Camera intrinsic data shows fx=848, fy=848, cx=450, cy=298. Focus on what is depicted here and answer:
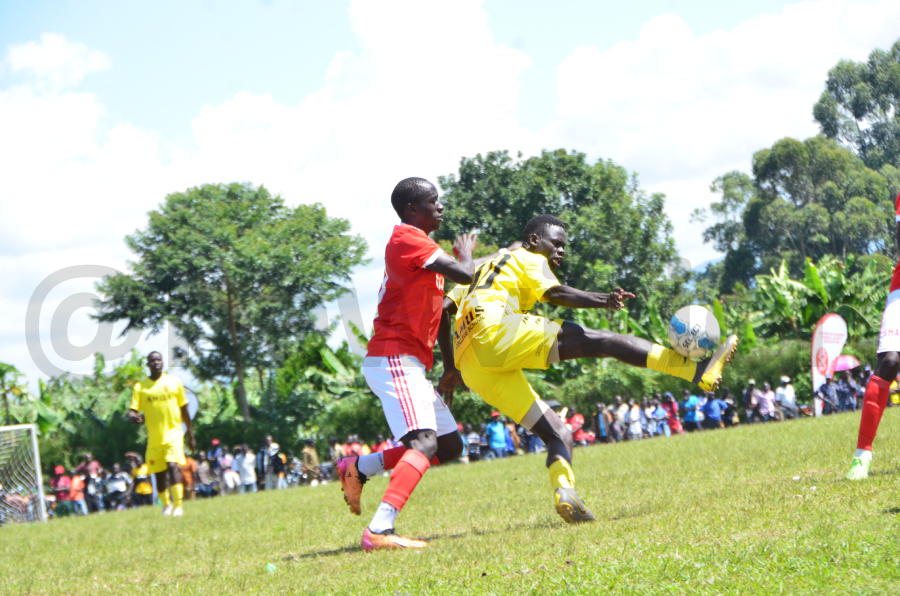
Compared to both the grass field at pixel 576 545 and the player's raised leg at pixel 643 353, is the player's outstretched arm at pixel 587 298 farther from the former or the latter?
the grass field at pixel 576 545

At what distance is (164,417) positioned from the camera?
10.8 metres

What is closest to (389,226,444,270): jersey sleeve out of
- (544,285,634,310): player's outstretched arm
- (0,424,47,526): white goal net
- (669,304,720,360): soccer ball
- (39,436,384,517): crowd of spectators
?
(544,285,634,310): player's outstretched arm

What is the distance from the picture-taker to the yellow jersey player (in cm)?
492

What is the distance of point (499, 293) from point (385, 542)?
1641 millimetres

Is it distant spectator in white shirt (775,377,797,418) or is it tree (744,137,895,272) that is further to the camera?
tree (744,137,895,272)

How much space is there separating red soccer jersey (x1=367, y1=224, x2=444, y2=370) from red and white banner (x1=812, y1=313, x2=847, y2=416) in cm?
1929

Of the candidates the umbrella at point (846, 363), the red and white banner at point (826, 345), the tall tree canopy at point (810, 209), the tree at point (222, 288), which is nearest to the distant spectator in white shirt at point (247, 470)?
the tree at point (222, 288)

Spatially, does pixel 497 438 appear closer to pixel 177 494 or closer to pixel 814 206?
pixel 177 494

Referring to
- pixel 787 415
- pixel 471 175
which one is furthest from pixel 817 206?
pixel 787 415

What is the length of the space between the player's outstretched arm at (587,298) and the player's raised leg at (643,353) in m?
0.14

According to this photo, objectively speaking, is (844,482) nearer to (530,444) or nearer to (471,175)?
(530,444)

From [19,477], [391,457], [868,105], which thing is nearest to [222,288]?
[19,477]

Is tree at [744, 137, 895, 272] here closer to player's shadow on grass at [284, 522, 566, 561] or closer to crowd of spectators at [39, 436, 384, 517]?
crowd of spectators at [39, 436, 384, 517]

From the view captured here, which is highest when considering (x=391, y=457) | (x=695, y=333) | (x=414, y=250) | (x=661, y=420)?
(x=414, y=250)
